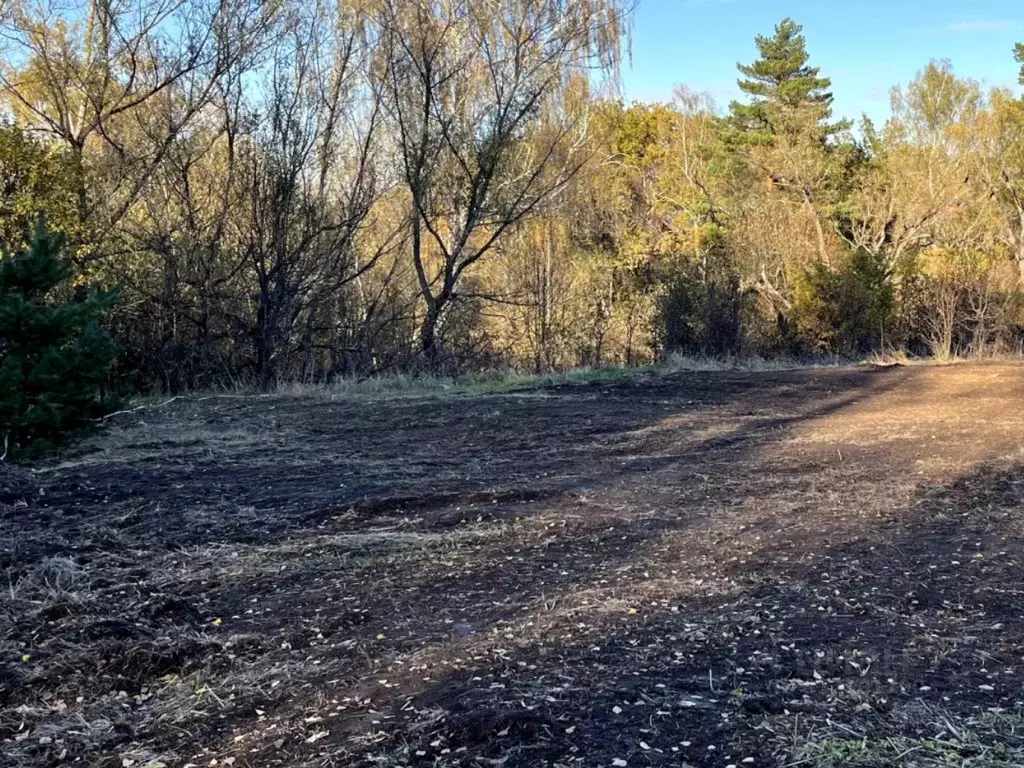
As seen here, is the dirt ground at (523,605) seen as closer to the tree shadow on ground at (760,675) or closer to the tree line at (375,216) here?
the tree shadow on ground at (760,675)

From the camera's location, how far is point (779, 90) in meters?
29.4

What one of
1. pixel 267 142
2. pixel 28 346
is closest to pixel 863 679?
pixel 28 346

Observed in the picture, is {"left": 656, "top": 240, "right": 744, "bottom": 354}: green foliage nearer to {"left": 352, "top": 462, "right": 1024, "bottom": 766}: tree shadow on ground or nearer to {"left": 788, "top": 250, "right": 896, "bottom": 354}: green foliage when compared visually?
{"left": 788, "top": 250, "right": 896, "bottom": 354}: green foliage

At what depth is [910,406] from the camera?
26.7 ft

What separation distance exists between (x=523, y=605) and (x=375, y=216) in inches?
457

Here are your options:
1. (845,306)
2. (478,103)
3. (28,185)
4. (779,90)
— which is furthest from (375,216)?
(779,90)

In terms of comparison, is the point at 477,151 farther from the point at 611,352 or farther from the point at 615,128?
the point at 615,128

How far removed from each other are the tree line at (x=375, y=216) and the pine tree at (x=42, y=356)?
2774 mm

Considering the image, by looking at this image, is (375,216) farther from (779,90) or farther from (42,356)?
(779,90)

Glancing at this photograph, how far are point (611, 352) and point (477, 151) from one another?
4.40 metres

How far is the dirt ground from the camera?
7.88 ft

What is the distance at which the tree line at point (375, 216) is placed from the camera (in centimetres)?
1219

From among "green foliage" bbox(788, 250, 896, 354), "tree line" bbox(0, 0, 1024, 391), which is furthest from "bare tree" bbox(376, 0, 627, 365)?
"green foliage" bbox(788, 250, 896, 354)

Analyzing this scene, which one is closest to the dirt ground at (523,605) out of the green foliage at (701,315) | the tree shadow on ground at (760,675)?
the tree shadow on ground at (760,675)
